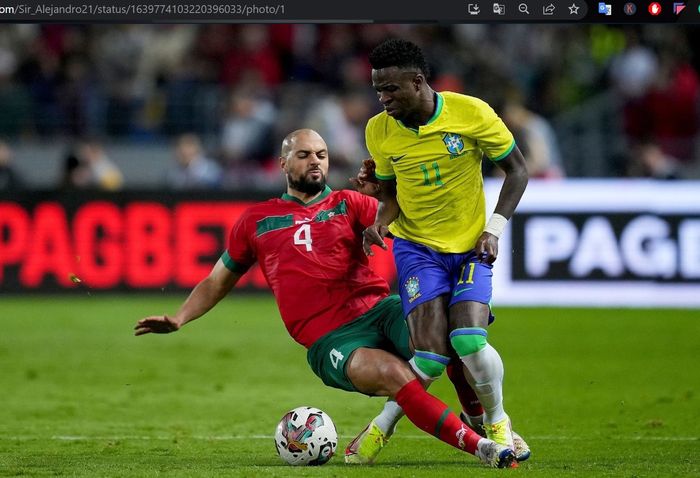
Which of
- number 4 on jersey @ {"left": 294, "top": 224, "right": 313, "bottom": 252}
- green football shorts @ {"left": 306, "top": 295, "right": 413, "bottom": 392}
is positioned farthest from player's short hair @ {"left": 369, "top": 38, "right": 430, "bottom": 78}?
green football shorts @ {"left": 306, "top": 295, "right": 413, "bottom": 392}

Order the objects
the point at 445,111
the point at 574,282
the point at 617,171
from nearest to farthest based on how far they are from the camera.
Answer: the point at 445,111
the point at 574,282
the point at 617,171

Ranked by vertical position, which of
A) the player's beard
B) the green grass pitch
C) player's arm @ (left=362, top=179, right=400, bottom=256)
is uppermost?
the player's beard

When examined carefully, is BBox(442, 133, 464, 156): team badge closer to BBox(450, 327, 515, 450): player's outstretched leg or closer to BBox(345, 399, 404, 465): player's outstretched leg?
BBox(450, 327, 515, 450): player's outstretched leg

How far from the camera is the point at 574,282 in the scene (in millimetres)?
17000

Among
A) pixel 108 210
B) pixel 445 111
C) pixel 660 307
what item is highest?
pixel 445 111

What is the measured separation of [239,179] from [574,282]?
5.12m

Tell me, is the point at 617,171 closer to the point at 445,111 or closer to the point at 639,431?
the point at 639,431

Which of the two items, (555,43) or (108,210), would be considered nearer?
(108,210)

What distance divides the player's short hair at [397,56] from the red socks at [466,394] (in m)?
1.93

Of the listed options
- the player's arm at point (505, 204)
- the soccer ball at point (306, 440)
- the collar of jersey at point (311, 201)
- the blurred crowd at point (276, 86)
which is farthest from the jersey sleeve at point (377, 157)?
the blurred crowd at point (276, 86)

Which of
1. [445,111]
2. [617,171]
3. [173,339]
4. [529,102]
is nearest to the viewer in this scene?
[445,111]

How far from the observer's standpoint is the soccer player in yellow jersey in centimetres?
769

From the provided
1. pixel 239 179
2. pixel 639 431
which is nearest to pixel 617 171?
pixel 239 179

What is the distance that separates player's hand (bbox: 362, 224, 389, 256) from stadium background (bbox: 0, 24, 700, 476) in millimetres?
1341
